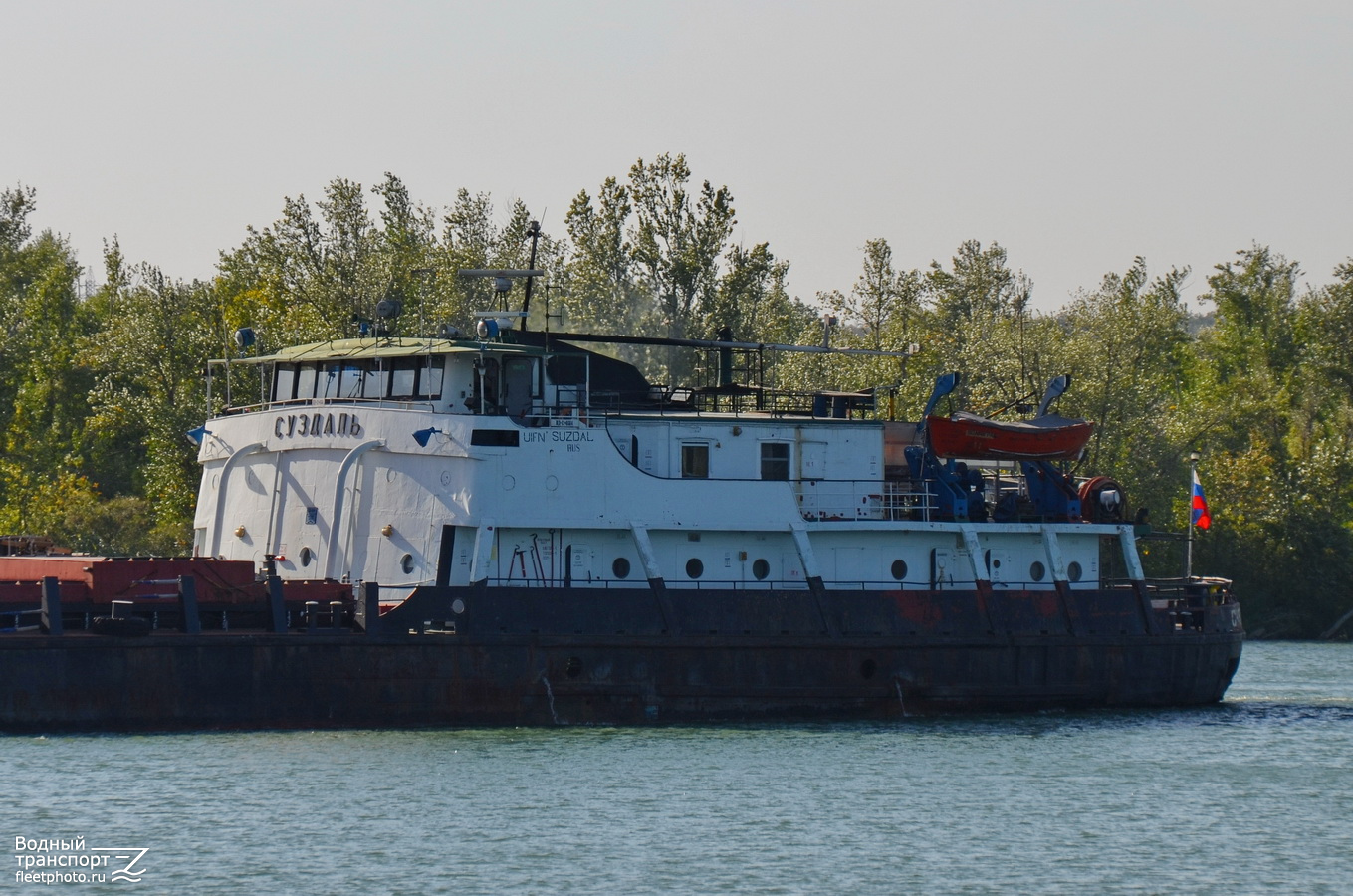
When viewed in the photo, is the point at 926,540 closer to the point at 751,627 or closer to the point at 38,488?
the point at 751,627

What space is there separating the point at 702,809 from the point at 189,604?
8.08 meters

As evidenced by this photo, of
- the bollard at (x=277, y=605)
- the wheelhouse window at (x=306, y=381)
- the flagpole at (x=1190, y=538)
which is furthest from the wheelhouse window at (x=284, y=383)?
the flagpole at (x=1190, y=538)

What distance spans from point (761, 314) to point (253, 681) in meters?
32.1

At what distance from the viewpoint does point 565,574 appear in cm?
2741

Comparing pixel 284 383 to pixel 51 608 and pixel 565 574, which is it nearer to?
pixel 565 574

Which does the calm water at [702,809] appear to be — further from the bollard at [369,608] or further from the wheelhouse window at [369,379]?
the wheelhouse window at [369,379]

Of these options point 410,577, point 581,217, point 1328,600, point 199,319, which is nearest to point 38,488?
point 199,319

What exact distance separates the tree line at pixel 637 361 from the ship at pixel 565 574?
1710 centimetres

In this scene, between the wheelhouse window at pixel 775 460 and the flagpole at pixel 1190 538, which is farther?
the flagpole at pixel 1190 538

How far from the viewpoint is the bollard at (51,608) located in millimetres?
24359

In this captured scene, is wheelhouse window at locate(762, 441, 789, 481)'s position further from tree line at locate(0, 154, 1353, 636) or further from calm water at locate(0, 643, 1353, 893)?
tree line at locate(0, 154, 1353, 636)

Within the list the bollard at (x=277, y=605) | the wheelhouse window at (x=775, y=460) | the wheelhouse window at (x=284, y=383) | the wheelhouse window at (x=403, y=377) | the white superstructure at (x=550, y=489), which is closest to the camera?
the bollard at (x=277, y=605)

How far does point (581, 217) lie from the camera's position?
2115 inches

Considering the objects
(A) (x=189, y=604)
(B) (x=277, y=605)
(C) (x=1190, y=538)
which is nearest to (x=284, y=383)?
(B) (x=277, y=605)
